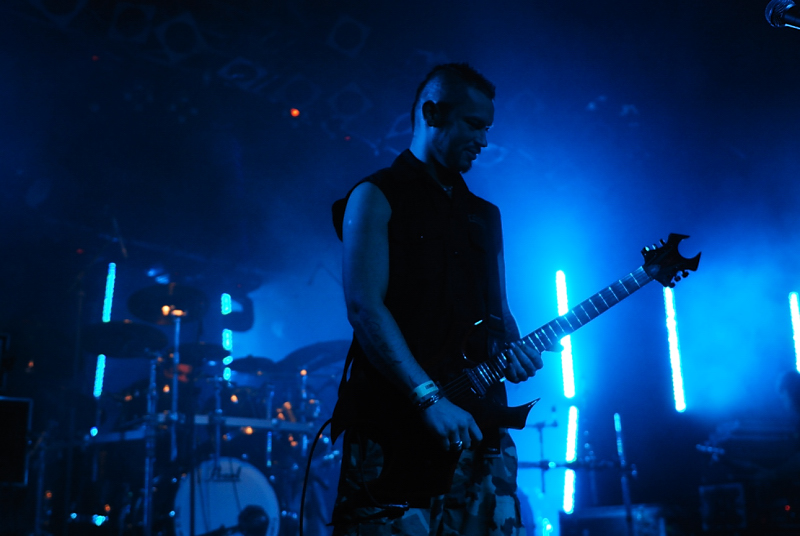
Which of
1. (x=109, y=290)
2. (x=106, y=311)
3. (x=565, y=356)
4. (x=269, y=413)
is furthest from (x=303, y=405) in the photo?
(x=565, y=356)

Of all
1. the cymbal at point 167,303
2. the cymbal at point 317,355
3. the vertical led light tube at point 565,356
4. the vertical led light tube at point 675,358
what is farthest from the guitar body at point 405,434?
the vertical led light tube at point 565,356

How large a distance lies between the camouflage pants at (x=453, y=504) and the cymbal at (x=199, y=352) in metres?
4.39

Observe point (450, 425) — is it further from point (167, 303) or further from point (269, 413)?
point (167, 303)

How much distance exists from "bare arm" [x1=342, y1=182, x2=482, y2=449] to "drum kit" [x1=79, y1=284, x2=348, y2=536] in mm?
4153

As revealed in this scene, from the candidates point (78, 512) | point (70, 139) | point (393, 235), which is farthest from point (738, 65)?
point (78, 512)

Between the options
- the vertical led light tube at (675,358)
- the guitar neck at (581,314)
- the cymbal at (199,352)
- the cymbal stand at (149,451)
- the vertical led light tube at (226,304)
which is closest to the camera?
the guitar neck at (581,314)

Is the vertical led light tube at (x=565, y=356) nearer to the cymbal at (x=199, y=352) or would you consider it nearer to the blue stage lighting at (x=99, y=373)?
the cymbal at (x=199, y=352)

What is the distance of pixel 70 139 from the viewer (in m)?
6.95

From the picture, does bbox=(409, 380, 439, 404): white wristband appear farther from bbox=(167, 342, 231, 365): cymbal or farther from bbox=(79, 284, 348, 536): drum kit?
bbox=(167, 342, 231, 365): cymbal

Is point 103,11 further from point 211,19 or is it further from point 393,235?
point 393,235

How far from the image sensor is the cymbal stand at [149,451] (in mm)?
5172

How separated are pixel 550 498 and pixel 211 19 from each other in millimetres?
6583

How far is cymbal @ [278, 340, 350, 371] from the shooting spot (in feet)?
22.4

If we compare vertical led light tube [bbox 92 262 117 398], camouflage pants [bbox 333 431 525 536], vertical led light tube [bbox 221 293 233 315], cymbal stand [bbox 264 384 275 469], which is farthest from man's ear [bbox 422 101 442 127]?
vertical led light tube [bbox 221 293 233 315]
